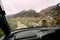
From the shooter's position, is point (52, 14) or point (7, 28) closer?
point (7, 28)

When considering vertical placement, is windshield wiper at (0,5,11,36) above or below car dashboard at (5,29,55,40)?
above

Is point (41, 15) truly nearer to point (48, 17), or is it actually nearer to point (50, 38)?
point (48, 17)

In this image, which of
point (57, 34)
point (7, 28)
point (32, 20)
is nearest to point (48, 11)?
point (32, 20)

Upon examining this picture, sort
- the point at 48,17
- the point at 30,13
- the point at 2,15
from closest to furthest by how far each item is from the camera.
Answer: the point at 2,15 < the point at 30,13 < the point at 48,17

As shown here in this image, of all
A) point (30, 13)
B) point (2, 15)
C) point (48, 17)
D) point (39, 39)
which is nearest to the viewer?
point (39, 39)

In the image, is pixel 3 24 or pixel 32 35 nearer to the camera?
pixel 32 35

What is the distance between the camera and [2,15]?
2.79m

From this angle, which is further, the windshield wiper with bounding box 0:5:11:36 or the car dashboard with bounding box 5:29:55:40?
the windshield wiper with bounding box 0:5:11:36

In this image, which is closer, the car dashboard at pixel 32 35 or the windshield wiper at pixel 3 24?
the car dashboard at pixel 32 35

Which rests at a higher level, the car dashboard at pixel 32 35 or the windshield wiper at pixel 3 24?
the windshield wiper at pixel 3 24

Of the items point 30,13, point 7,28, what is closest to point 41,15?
point 30,13

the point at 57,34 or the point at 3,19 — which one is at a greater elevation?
the point at 3,19

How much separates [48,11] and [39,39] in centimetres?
293

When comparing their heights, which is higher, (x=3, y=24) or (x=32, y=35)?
(x=3, y=24)
